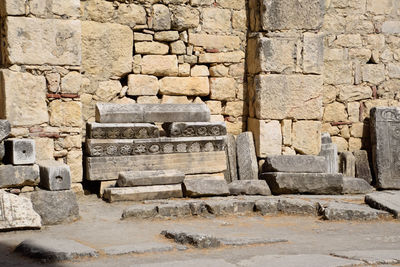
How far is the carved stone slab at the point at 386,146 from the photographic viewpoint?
9.55 metres

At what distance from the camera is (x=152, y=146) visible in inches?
327

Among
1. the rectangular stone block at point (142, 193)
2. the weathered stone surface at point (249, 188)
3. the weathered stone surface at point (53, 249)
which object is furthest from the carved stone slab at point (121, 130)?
the weathered stone surface at point (53, 249)

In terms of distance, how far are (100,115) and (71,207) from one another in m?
1.75

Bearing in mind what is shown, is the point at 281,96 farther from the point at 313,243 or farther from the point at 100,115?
the point at 313,243

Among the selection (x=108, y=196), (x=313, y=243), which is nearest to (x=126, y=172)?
(x=108, y=196)

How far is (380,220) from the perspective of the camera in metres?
7.27

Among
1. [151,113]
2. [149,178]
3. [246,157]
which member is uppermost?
[151,113]

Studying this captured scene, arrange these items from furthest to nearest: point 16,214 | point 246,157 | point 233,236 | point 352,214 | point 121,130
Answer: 1. point 246,157
2. point 121,130
3. point 352,214
4. point 233,236
5. point 16,214

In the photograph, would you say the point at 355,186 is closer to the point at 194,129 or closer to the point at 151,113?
the point at 194,129

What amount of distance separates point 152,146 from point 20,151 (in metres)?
2.17

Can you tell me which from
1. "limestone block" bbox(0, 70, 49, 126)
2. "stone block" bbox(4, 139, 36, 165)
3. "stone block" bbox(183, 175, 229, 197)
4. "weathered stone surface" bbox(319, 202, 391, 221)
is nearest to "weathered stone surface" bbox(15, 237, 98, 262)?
"stone block" bbox(4, 139, 36, 165)

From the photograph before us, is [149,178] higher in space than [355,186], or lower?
higher

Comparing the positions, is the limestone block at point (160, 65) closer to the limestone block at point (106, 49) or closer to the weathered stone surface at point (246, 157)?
the limestone block at point (106, 49)

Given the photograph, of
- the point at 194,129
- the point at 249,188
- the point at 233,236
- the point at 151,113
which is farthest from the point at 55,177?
the point at 249,188
